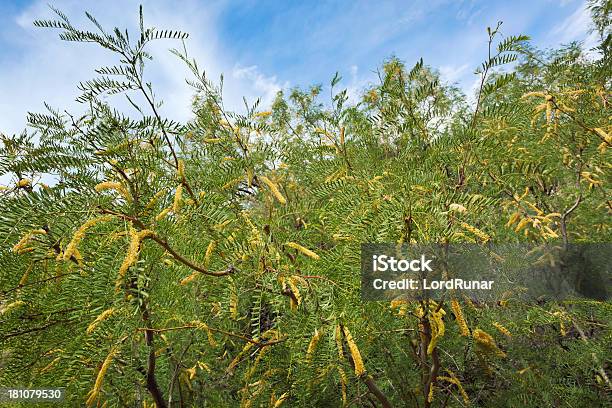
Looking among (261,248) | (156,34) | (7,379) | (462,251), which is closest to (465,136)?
(462,251)

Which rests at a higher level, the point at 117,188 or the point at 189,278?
the point at 117,188

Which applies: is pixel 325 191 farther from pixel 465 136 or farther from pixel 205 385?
pixel 205 385

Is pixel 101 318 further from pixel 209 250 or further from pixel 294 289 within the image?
pixel 294 289

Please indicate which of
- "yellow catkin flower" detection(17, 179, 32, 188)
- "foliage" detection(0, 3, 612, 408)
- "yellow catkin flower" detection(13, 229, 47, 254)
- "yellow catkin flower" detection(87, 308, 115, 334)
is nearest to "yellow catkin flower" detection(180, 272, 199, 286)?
"foliage" detection(0, 3, 612, 408)

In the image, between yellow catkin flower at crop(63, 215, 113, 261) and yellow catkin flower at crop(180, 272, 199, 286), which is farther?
yellow catkin flower at crop(180, 272, 199, 286)

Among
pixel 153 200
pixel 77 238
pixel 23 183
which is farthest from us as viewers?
pixel 23 183

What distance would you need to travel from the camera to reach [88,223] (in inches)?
29.4

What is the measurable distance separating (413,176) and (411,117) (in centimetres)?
22

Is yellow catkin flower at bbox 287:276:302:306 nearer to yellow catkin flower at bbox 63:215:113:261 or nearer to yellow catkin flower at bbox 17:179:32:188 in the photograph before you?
yellow catkin flower at bbox 63:215:113:261

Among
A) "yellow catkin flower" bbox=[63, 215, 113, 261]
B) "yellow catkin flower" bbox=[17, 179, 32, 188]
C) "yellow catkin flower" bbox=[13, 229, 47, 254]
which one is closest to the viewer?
"yellow catkin flower" bbox=[63, 215, 113, 261]

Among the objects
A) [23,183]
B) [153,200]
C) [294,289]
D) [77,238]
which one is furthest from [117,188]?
[294,289]

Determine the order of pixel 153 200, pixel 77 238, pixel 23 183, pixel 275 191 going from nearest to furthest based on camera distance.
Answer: pixel 77 238 < pixel 153 200 < pixel 23 183 < pixel 275 191

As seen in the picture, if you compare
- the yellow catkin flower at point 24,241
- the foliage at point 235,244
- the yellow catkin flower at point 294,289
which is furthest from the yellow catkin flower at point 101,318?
the yellow catkin flower at point 294,289

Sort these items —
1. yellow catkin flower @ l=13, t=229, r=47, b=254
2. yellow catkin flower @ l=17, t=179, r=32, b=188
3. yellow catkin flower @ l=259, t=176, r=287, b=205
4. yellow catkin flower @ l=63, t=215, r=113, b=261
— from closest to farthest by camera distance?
yellow catkin flower @ l=63, t=215, r=113, b=261 → yellow catkin flower @ l=13, t=229, r=47, b=254 → yellow catkin flower @ l=17, t=179, r=32, b=188 → yellow catkin flower @ l=259, t=176, r=287, b=205
